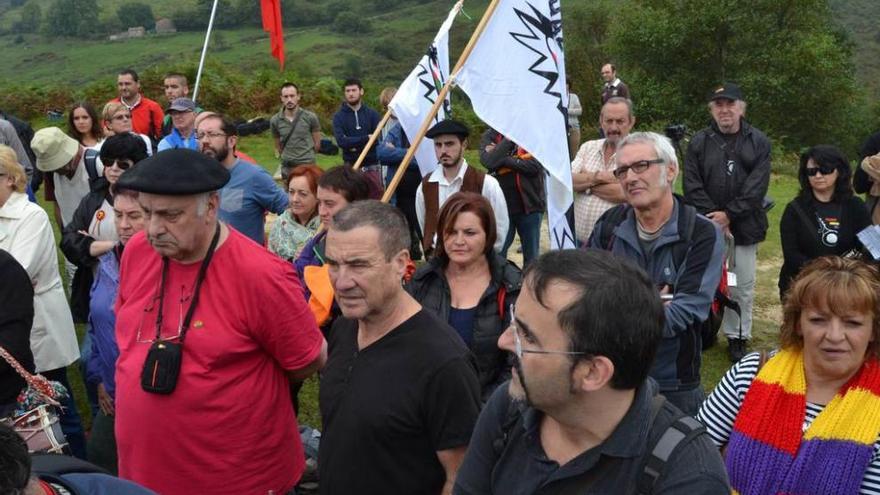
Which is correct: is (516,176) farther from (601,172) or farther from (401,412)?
(401,412)

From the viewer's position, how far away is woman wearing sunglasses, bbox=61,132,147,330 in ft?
15.8

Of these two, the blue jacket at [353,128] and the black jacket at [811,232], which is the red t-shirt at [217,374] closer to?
the black jacket at [811,232]

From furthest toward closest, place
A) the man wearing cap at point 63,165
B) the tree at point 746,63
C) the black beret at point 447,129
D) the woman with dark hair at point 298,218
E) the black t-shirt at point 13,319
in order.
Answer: the tree at point 746,63, the man wearing cap at point 63,165, the black beret at point 447,129, the woman with dark hair at point 298,218, the black t-shirt at point 13,319

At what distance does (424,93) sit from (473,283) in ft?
9.36

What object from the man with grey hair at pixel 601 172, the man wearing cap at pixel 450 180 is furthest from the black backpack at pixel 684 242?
the man wearing cap at pixel 450 180

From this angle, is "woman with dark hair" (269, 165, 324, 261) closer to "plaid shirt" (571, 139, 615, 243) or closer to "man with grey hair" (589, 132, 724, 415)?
"plaid shirt" (571, 139, 615, 243)

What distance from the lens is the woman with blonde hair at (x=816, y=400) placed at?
261 centimetres

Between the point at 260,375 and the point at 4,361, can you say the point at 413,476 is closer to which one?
the point at 260,375

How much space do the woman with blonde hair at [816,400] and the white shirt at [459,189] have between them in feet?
8.78

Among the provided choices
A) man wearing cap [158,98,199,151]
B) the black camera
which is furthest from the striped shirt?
man wearing cap [158,98,199,151]

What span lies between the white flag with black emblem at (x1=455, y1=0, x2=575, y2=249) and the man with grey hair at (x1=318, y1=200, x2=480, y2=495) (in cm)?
254

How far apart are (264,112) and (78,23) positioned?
6435 cm

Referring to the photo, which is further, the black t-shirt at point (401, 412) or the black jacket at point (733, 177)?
the black jacket at point (733, 177)

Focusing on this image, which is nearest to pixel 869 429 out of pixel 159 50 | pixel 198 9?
pixel 159 50
